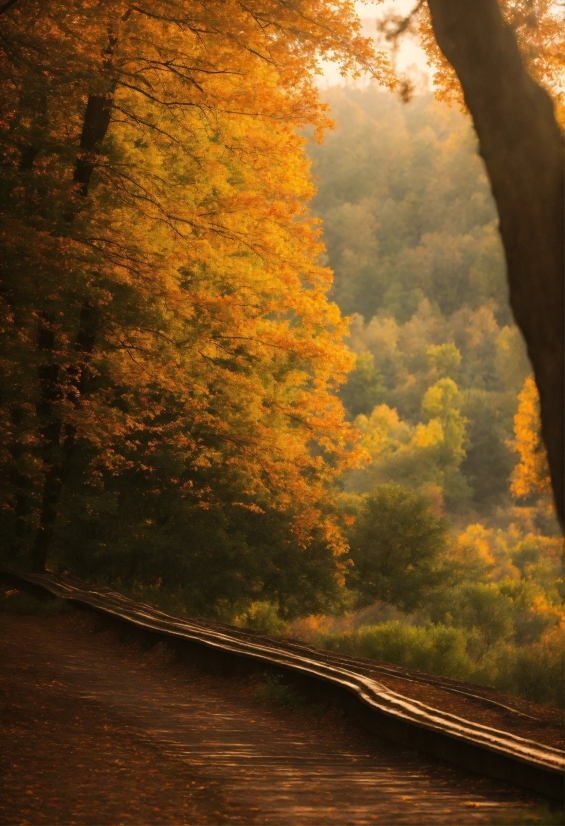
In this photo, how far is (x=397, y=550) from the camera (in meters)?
33.2

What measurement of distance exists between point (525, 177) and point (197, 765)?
419cm

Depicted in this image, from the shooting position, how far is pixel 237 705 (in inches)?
377

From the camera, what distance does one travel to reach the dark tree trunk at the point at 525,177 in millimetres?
4820

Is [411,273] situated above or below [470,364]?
above

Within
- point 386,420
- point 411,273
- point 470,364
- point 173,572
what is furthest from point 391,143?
point 173,572

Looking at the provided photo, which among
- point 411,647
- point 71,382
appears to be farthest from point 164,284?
point 411,647

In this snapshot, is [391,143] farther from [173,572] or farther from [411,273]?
[173,572]

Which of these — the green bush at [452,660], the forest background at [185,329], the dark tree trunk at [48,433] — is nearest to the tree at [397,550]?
the forest background at [185,329]

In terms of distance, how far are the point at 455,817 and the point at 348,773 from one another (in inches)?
54.1

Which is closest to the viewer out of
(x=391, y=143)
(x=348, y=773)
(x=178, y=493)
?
(x=348, y=773)

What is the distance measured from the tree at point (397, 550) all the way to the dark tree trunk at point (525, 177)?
2633cm

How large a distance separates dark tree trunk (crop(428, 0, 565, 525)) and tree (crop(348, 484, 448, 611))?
26.3 meters

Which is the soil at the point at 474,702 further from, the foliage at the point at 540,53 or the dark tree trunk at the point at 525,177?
the foliage at the point at 540,53

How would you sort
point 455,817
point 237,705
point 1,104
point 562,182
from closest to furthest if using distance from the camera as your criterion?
point 562,182 < point 455,817 < point 237,705 < point 1,104
